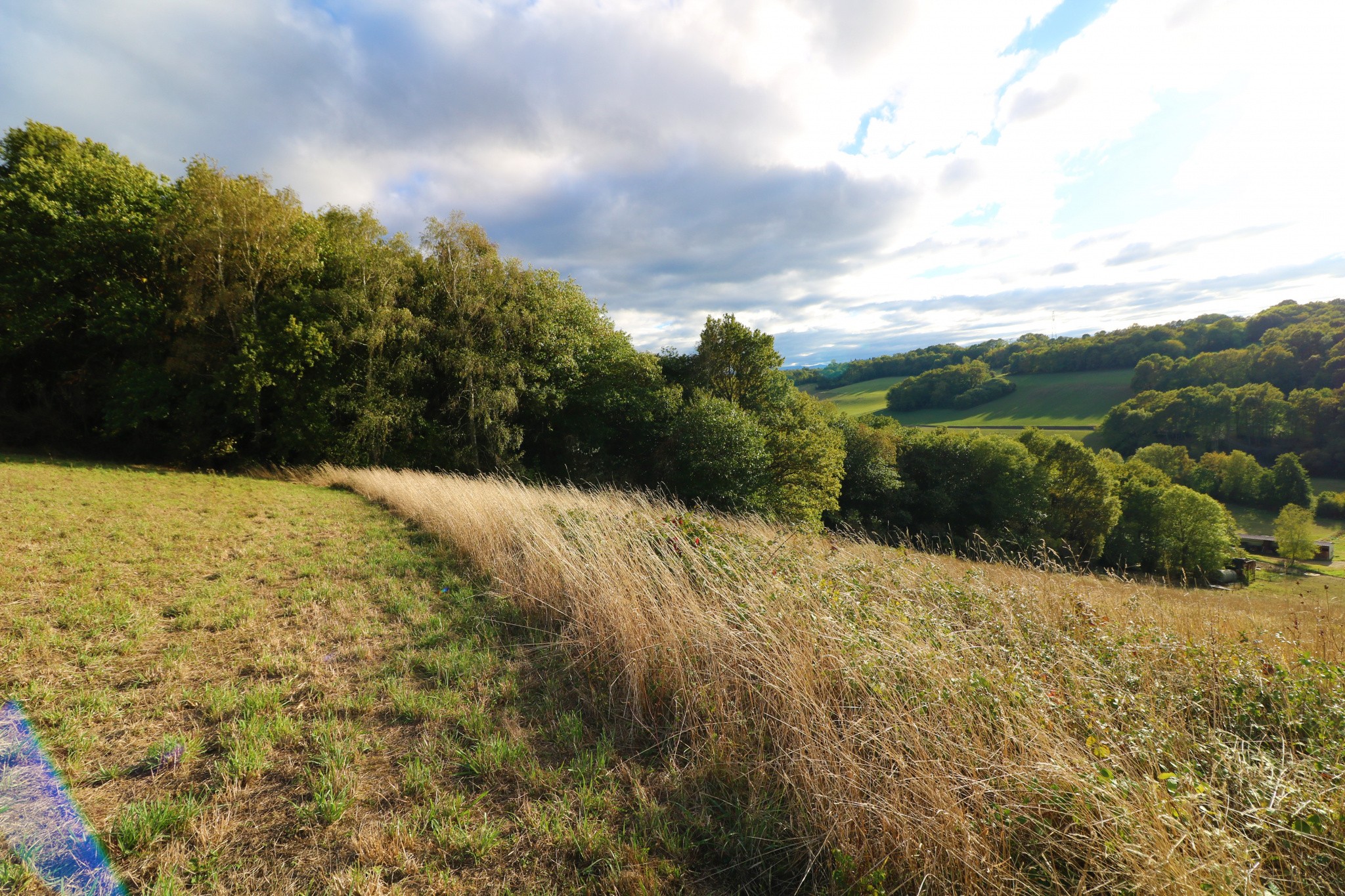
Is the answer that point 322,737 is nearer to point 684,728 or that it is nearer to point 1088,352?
point 684,728

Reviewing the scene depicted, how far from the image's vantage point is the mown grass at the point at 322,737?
228 cm

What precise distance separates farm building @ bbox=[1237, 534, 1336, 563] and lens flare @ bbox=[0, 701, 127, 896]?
6717 cm

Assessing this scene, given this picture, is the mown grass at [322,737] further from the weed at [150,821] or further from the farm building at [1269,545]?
the farm building at [1269,545]

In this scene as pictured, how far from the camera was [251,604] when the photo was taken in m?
5.25

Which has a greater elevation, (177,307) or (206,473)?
(177,307)

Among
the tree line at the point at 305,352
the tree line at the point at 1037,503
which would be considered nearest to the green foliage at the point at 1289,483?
the tree line at the point at 1037,503

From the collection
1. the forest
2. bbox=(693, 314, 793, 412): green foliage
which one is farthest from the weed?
bbox=(693, 314, 793, 412): green foliage

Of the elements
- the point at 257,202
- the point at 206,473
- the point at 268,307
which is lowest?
the point at 206,473

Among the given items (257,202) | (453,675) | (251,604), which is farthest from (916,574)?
(257,202)

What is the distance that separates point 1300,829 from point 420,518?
35.8 feet

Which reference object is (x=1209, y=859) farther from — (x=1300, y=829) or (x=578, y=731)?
(x=578, y=731)

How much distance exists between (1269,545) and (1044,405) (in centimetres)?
3841

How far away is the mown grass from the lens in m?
2.28

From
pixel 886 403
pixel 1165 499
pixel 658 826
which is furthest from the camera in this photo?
pixel 886 403
